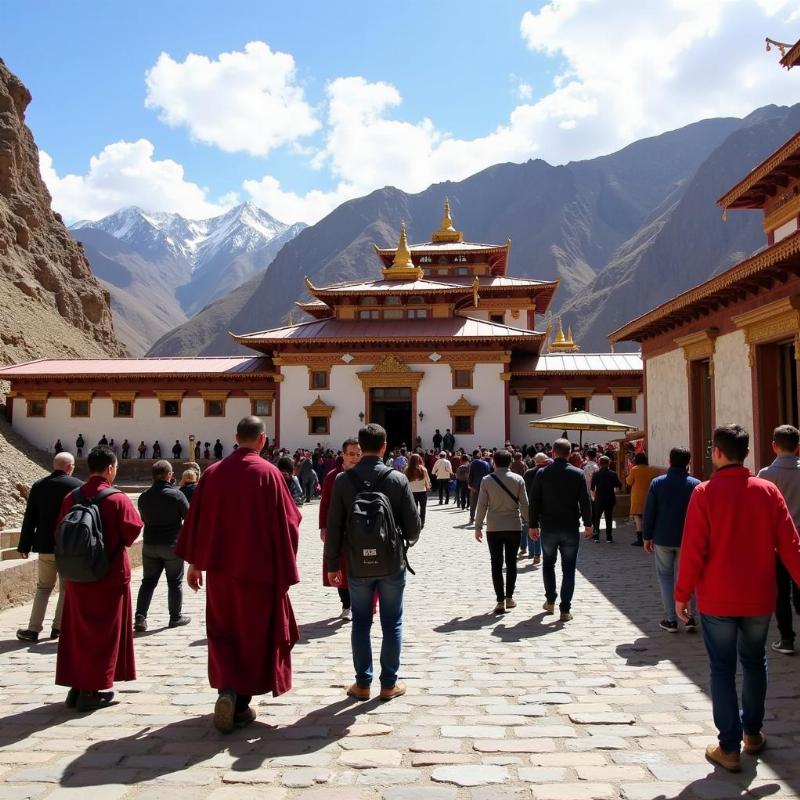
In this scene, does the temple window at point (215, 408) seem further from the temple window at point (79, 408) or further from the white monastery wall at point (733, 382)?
the white monastery wall at point (733, 382)

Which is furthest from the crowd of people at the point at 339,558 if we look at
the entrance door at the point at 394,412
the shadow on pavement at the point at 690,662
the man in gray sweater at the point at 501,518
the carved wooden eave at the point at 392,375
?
the carved wooden eave at the point at 392,375

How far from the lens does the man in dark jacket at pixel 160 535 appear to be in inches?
316

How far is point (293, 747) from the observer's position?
4.60m

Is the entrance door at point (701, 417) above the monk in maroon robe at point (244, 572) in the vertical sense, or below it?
above

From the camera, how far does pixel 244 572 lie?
500 cm

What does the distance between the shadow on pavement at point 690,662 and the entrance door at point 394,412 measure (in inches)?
736

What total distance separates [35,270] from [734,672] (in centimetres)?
5940

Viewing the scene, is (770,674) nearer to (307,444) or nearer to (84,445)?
(307,444)

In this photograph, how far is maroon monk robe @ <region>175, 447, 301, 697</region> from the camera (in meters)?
5.00

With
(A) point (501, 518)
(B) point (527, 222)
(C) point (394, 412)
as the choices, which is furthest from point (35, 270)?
(B) point (527, 222)

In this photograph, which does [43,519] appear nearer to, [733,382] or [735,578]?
[735,578]

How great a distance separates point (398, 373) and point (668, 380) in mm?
14060

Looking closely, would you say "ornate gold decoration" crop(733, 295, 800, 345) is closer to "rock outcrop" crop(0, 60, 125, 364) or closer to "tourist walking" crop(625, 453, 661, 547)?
"tourist walking" crop(625, 453, 661, 547)

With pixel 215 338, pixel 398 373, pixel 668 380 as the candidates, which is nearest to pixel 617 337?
pixel 668 380
